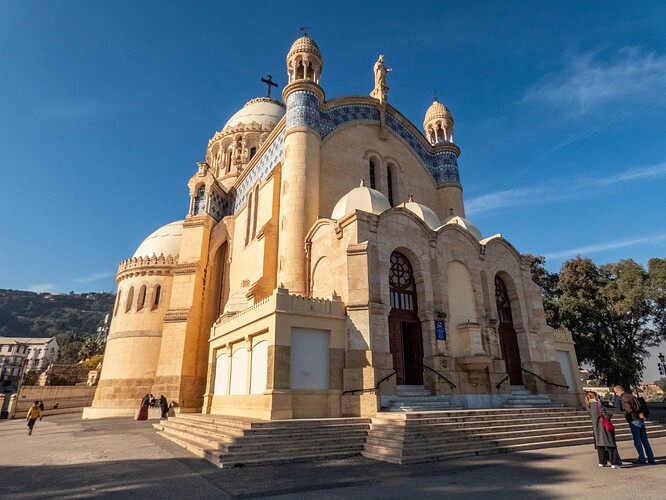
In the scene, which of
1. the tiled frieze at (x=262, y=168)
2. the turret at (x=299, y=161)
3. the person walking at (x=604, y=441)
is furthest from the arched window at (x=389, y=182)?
the person walking at (x=604, y=441)

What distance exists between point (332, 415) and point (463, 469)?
5568mm

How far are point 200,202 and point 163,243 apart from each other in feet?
14.8

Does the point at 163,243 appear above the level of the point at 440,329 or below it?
above

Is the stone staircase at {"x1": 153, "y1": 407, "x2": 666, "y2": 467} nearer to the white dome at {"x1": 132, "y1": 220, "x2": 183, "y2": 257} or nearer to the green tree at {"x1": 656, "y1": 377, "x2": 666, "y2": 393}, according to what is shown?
the white dome at {"x1": 132, "y1": 220, "x2": 183, "y2": 257}

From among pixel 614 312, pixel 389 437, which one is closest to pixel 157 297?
pixel 389 437

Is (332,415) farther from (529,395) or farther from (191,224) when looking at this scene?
(191,224)

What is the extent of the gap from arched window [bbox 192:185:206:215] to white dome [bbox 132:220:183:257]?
3400 mm

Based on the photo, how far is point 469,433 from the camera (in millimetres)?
10695

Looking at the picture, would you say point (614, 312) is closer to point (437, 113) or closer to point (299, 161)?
point (437, 113)

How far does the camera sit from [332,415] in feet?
42.6

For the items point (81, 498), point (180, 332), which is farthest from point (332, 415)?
point (180, 332)

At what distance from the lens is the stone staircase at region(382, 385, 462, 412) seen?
1281 centimetres

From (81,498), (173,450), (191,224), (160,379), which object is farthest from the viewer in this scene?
(191,224)

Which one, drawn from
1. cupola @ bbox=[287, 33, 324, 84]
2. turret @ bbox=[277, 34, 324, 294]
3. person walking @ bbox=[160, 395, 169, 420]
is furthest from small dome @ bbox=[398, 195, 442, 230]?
person walking @ bbox=[160, 395, 169, 420]
